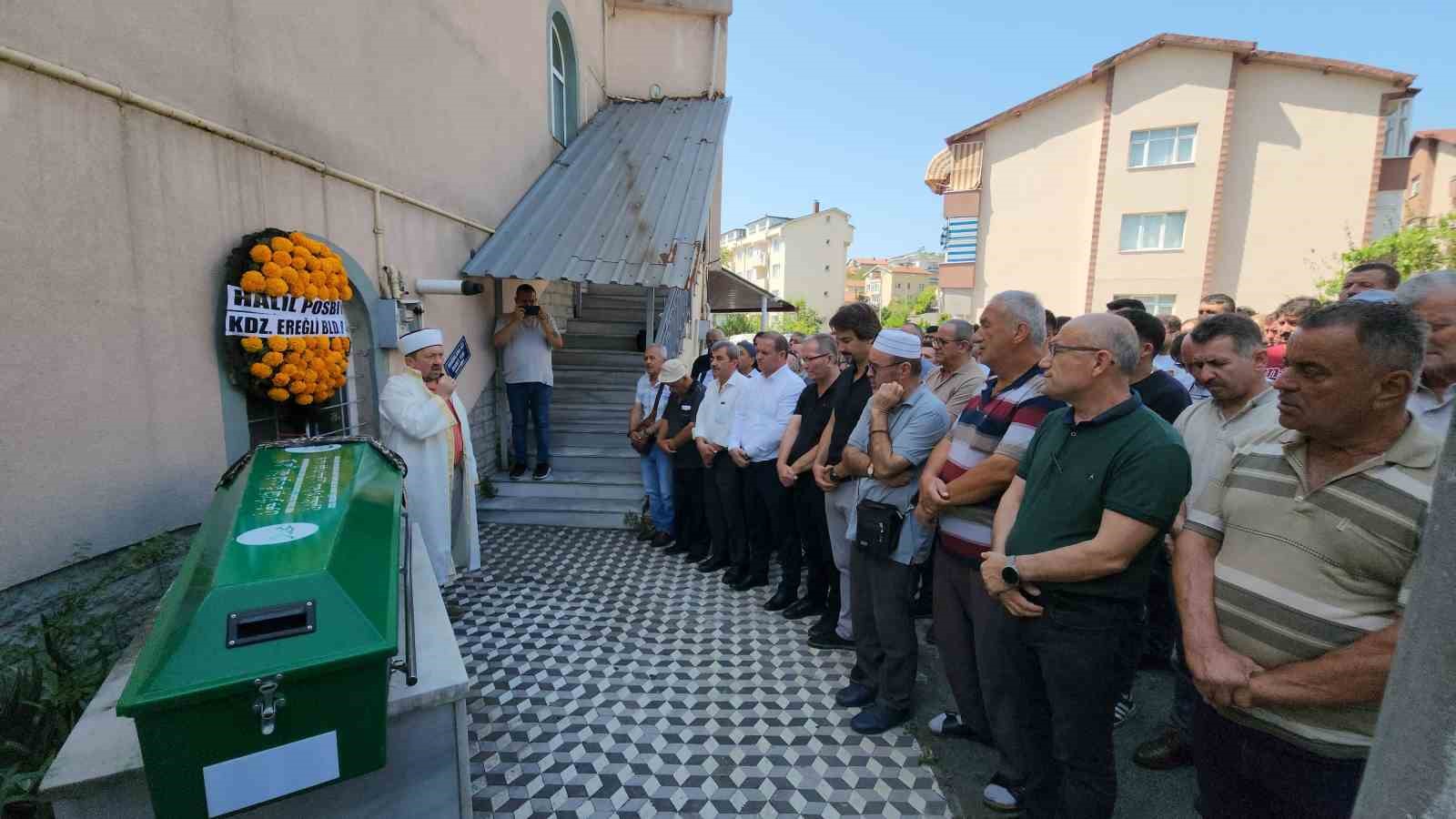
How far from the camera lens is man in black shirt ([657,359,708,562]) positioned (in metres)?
5.44

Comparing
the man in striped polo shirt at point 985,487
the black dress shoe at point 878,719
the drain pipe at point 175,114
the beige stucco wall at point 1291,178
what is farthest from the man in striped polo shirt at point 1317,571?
the beige stucco wall at point 1291,178

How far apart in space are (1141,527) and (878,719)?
177cm

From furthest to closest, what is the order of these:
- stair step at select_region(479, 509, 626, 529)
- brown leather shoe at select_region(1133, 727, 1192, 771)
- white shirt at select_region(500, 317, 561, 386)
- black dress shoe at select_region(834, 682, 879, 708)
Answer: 1. white shirt at select_region(500, 317, 561, 386)
2. stair step at select_region(479, 509, 626, 529)
3. black dress shoe at select_region(834, 682, 879, 708)
4. brown leather shoe at select_region(1133, 727, 1192, 771)

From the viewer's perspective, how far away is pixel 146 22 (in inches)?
112

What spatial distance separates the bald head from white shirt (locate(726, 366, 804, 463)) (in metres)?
2.57

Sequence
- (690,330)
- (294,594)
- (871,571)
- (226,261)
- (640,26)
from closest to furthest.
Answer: (294,594) < (871,571) < (226,261) < (690,330) < (640,26)

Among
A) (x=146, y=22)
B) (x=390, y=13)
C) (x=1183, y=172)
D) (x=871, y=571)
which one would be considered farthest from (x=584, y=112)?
(x=1183, y=172)

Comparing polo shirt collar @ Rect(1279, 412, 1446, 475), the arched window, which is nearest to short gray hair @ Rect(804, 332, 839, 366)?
polo shirt collar @ Rect(1279, 412, 1446, 475)

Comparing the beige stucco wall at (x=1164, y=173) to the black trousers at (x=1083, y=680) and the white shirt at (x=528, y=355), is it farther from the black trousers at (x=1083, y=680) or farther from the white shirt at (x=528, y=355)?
the black trousers at (x=1083, y=680)

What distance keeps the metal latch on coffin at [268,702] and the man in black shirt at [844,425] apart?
8.68ft

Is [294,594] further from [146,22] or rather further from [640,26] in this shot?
[640,26]

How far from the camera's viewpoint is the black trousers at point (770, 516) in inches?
178

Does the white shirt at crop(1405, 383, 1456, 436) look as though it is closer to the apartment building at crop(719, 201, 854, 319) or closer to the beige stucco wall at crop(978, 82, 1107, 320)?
the beige stucco wall at crop(978, 82, 1107, 320)

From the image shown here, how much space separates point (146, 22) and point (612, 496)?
489cm
